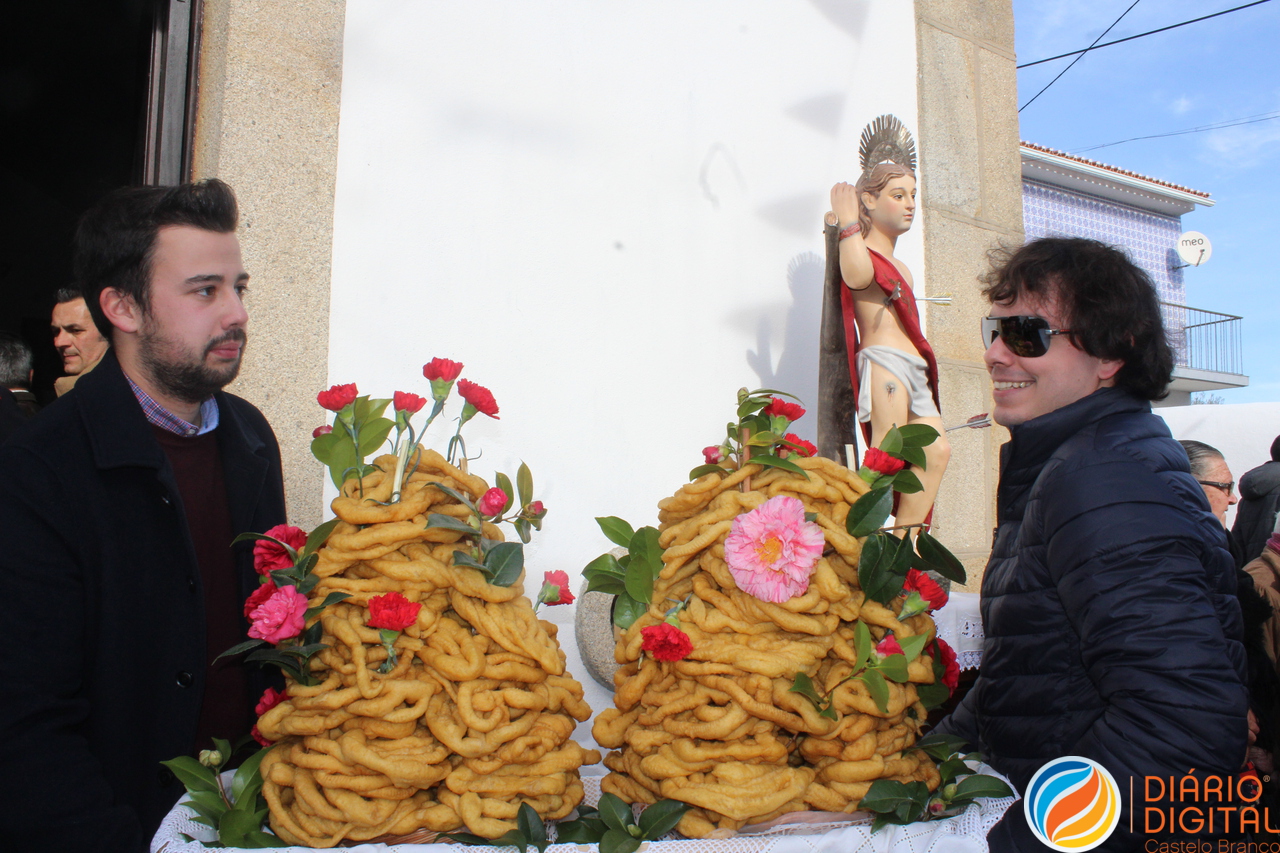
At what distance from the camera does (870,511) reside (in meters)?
1.16

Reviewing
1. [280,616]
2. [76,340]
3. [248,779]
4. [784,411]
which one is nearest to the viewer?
[280,616]

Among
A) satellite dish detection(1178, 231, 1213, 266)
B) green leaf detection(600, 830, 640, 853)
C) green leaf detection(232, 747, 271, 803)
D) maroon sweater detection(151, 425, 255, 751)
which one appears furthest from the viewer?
satellite dish detection(1178, 231, 1213, 266)

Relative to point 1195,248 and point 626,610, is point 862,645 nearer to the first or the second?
point 626,610

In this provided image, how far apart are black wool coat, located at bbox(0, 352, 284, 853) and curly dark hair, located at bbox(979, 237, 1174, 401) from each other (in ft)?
5.54

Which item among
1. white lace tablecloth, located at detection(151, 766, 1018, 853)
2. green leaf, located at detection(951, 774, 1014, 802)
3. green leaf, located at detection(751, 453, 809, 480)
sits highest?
green leaf, located at detection(751, 453, 809, 480)

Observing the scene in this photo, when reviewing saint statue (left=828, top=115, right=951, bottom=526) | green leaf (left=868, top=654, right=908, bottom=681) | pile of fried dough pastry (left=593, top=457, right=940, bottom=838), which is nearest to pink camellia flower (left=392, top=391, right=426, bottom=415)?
pile of fried dough pastry (left=593, top=457, right=940, bottom=838)

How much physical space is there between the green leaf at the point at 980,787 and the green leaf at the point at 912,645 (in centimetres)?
21

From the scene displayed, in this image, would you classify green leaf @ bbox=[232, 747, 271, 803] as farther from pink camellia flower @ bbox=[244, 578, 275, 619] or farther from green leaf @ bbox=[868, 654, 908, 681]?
green leaf @ bbox=[868, 654, 908, 681]

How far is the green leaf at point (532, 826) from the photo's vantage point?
1.04 m

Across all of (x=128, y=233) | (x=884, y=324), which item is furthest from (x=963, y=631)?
(x=128, y=233)

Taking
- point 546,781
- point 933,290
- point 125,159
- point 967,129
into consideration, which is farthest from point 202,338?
point 125,159

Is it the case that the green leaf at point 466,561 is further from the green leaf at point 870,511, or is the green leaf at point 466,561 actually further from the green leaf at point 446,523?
the green leaf at point 870,511

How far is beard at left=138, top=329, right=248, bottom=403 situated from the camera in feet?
5.38

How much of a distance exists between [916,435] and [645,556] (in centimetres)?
46
